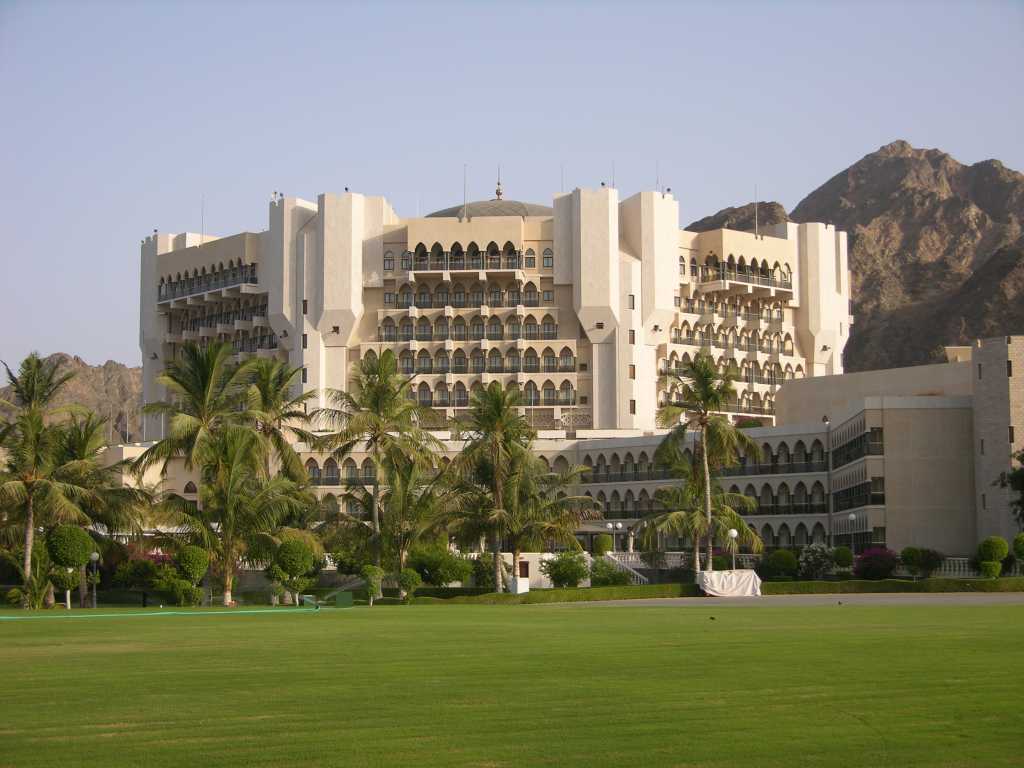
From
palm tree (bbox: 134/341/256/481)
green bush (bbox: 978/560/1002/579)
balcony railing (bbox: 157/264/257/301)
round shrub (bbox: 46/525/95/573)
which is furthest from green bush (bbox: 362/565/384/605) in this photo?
balcony railing (bbox: 157/264/257/301)

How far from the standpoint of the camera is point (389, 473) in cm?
6250

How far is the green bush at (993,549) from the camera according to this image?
56.3 meters

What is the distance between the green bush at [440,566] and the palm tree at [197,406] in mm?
8324

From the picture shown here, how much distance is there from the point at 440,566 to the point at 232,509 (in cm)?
916

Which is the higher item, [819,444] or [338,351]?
[338,351]

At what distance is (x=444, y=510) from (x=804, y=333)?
63103 millimetres

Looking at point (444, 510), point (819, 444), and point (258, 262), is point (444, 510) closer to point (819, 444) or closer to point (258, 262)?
point (819, 444)

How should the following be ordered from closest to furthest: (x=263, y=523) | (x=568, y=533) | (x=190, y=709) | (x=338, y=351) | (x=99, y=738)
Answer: (x=99, y=738)
(x=190, y=709)
(x=263, y=523)
(x=568, y=533)
(x=338, y=351)

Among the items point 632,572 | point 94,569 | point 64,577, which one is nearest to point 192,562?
point 94,569

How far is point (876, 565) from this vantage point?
59219 millimetres

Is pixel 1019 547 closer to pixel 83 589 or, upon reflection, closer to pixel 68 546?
pixel 68 546

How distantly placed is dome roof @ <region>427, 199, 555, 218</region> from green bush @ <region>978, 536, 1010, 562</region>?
70.1 metres

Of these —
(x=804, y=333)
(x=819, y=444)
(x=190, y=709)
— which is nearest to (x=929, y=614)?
(x=190, y=709)

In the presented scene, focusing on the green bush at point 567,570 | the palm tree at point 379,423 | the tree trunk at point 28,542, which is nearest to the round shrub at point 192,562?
the tree trunk at point 28,542
